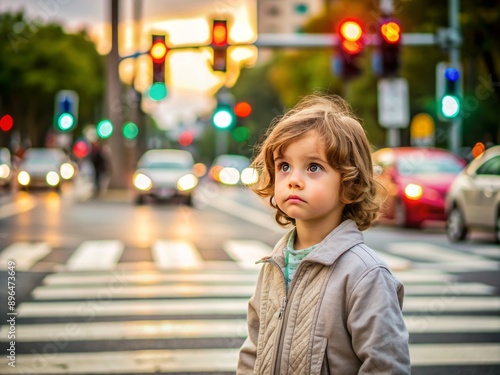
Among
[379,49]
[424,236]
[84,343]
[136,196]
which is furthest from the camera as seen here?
[136,196]

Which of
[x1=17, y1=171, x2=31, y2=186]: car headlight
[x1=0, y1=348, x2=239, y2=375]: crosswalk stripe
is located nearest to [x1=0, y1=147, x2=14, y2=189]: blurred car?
[x1=17, y1=171, x2=31, y2=186]: car headlight

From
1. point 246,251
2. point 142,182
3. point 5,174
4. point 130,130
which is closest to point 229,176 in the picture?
point 5,174

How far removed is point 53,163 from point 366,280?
3738 cm

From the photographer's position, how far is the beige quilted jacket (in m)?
2.70

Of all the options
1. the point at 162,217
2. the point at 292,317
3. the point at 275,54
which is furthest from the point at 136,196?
the point at 275,54

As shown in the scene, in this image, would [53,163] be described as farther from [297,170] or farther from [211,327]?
[297,170]

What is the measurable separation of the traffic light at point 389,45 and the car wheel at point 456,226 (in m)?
3.76

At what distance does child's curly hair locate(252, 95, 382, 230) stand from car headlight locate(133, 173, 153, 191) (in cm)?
2548

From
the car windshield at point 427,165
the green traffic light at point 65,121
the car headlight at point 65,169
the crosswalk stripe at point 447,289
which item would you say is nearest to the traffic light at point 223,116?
the green traffic light at point 65,121

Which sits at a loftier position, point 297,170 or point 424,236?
point 297,170

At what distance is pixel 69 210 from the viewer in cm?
2620

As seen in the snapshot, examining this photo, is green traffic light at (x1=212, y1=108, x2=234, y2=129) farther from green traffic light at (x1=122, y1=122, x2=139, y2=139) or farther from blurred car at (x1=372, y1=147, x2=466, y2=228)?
green traffic light at (x1=122, y1=122, x2=139, y2=139)

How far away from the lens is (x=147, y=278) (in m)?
11.3

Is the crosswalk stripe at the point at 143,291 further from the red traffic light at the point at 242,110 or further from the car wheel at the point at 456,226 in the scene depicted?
the red traffic light at the point at 242,110
